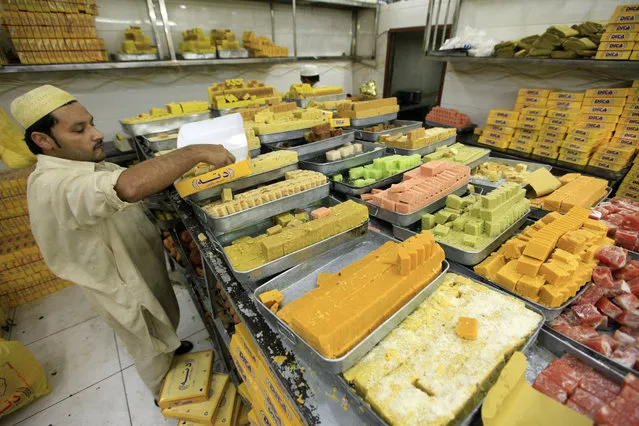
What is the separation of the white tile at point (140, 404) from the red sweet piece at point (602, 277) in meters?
2.86

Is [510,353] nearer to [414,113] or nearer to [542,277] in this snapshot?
[542,277]

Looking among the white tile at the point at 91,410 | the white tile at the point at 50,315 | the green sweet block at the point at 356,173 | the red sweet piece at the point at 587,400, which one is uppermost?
the green sweet block at the point at 356,173

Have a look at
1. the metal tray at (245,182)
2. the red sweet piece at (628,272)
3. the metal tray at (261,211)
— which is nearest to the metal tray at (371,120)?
the metal tray at (245,182)

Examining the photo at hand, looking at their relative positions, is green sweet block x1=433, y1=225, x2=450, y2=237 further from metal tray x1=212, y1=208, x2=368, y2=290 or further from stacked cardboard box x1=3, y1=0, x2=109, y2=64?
stacked cardboard box x1=3, y1=0, x2=109, y2=64

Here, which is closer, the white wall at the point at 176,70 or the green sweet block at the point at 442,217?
the green sweet block at the point at 442,217

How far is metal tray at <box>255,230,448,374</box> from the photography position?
0.96 meters

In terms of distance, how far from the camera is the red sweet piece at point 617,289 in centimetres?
129

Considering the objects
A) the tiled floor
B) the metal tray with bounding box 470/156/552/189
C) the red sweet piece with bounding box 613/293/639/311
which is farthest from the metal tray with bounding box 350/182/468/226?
the tiled floor

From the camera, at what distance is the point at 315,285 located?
1.43 m

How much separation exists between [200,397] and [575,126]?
453cm

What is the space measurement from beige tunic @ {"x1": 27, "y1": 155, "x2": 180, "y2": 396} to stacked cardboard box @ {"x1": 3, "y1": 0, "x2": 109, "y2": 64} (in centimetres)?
289

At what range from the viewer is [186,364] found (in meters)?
2.31

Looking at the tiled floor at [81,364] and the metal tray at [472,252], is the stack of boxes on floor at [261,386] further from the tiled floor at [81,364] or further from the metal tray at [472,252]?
the tiled floor at [81,364]

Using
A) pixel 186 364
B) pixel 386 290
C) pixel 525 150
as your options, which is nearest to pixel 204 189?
pixel 386 290
